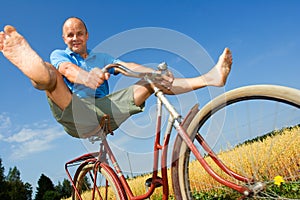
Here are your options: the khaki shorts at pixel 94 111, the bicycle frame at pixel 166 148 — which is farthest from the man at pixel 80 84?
the bicycle frame at pixel 166 148

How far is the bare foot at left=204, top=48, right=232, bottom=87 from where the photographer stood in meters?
2.52

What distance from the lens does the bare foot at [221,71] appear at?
2.52 meters

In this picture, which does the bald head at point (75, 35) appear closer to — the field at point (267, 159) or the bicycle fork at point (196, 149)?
the bicycle fork at point (196, 149)

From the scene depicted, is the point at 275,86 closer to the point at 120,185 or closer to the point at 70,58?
the point at 120,185

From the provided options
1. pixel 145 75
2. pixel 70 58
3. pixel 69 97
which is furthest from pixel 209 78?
pixel 70 58

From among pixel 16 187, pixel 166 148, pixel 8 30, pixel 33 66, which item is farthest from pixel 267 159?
pixel 16 187

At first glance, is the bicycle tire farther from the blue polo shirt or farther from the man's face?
the man's face

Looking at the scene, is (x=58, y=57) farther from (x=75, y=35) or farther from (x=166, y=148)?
(x=166, y=148)

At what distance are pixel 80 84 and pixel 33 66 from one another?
0.43 meters

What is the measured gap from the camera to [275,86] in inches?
75.8

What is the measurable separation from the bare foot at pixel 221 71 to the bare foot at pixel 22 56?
1151mm

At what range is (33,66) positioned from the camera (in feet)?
8.00

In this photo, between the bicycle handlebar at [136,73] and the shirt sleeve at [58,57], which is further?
the shirt sleeve at [58,57]

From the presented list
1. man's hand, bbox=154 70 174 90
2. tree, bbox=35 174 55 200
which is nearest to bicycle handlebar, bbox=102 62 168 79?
man's hand, bbox=154 70 174 90
